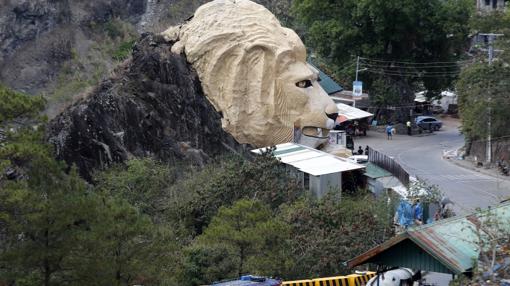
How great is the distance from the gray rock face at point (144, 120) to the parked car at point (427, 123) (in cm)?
1719

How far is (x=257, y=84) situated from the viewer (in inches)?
1102

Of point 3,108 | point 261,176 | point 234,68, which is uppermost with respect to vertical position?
point 3,108

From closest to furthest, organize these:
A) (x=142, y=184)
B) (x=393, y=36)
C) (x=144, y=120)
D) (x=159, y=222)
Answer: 1. (x=159, y=222)
2. (x=142, y=184)
3. (x=144, y=120)
4. (x=393, y=36)

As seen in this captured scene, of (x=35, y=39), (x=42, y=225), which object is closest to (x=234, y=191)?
(x=42, y=225)

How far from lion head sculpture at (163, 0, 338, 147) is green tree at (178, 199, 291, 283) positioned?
361 inches

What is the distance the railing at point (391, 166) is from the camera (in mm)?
26250

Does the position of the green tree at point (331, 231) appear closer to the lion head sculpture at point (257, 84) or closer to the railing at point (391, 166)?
the railing at point (391, 166)

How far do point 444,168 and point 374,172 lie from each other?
5950 mm

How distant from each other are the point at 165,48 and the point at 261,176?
671cm

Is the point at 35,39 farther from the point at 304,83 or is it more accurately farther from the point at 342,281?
the point at 342,281

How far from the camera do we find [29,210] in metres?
15.1

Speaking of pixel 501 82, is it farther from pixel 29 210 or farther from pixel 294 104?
pixel 29 210

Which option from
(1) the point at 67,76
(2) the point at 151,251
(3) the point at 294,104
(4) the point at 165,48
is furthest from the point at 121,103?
(2) the point at 151,251

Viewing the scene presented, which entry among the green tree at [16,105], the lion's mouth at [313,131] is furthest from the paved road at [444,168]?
the green tree at [16,105]
